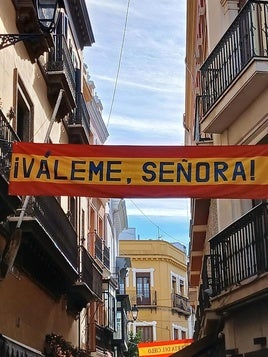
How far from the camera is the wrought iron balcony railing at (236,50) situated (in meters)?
11.3

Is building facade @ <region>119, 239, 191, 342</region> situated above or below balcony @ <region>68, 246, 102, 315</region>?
above

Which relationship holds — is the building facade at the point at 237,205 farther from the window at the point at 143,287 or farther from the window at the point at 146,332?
the window at the point at 143,287

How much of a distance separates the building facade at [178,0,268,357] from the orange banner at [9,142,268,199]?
1966mm

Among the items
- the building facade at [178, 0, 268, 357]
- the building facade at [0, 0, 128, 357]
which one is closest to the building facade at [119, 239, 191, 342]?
the building facade at [0, 0, 128, 357]

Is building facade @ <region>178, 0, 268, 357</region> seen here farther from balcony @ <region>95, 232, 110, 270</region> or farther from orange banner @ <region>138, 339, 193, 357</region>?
orange banner @ <region>138, 339, 193, 357</region>

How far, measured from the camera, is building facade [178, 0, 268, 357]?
10.6 meters

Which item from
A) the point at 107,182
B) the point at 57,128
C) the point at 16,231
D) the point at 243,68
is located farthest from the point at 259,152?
the point at 57,128

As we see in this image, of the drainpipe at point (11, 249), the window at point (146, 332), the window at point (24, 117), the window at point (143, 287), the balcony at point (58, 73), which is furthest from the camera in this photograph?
the window at point (143, 287)

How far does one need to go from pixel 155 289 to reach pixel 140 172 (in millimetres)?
40841

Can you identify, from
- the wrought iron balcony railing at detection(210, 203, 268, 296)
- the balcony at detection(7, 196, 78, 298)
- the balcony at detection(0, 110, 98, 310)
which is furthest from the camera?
the balcony at detection(7, 196, 78, 298)

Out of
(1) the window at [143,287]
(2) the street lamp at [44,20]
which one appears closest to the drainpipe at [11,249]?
(2) the street lamp at [44,20]

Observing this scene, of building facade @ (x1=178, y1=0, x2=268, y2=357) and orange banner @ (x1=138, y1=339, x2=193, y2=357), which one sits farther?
orange banner @ (x1=138, y1=339, x2=193, y2=357)

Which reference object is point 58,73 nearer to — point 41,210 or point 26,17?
point 26,17

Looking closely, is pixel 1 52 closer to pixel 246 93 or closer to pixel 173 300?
pixel 246 93
